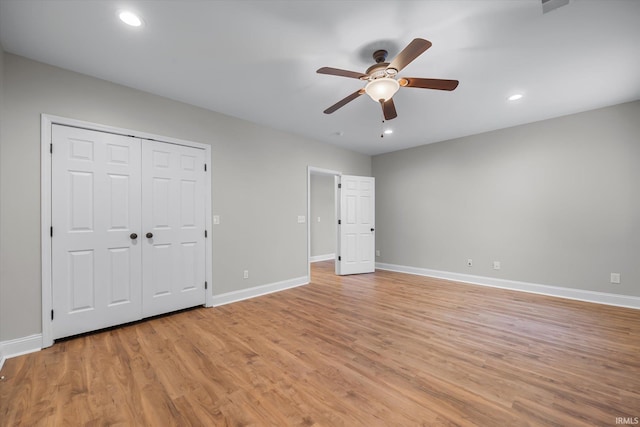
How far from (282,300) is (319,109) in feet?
9.29

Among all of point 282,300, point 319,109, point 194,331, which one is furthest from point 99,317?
point 319,109

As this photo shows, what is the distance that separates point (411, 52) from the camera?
5.86 ft

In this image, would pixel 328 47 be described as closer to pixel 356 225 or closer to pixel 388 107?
pixel 388 107

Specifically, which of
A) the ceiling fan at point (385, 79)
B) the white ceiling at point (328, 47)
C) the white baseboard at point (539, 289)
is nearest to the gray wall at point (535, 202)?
the white baseboard at point (539, 289)

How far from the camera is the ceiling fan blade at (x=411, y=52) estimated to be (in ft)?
5.45

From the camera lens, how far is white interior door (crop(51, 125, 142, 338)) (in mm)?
2498

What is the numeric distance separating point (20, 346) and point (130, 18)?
2.96m

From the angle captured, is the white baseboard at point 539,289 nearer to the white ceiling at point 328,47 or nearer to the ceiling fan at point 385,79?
the white ceiling at point 328,47

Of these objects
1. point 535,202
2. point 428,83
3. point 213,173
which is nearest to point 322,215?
point 213,173

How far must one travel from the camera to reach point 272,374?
196 centimetres

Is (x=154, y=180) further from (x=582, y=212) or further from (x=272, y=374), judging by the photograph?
(x=582, y=212)

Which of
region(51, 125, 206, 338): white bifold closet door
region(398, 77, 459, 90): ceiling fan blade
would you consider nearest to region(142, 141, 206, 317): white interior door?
region(51, 125, 206, 338): white bifold closet door

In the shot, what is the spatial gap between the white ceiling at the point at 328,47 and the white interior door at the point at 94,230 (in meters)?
0.84

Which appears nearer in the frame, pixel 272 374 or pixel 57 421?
pixel 57 421
